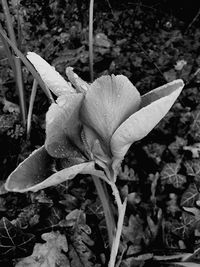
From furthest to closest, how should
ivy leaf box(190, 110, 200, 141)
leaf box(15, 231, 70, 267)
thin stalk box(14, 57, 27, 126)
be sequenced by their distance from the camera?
ivy leaf box(190, 110, 200, 141), thin stalk box(14, 57, 27, 126), leaf box(15, 231, 70, 267)

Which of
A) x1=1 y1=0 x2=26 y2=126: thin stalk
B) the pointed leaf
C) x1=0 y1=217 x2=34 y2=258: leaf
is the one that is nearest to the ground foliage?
x1=0 y1=217 x2=34 y2=258: leaf

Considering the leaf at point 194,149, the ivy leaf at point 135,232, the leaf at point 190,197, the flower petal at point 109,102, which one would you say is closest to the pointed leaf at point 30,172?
the flower petal at point 109,102

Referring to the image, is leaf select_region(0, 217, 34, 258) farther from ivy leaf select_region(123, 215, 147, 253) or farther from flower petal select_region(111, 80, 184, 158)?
flower petal select_region(111, 80, 184, 158)

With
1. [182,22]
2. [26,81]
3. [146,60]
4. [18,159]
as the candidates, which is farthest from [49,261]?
[182,22]

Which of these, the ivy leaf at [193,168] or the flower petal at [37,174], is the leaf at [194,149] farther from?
the flower petal at [37,174]

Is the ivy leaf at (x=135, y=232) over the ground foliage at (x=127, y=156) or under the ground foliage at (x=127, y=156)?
under

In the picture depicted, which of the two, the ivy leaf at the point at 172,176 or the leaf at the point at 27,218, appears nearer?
the leaf at the point at 27,218
